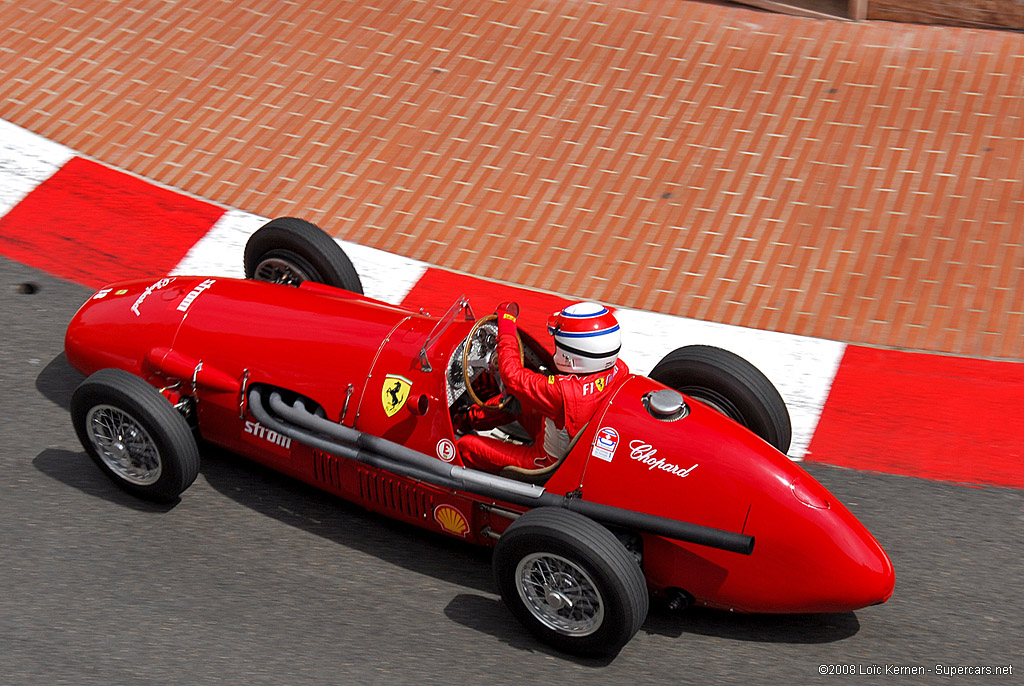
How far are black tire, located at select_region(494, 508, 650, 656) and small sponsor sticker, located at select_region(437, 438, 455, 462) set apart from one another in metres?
0.55

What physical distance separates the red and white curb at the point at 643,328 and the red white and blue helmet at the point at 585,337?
70.0 inches

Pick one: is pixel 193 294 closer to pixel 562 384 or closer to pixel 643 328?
pixel 562 384

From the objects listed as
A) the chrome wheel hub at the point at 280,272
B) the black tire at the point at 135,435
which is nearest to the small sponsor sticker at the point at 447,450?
the black tire at the point at 135,435

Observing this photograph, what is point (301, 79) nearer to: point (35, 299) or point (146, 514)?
point (35, 299)

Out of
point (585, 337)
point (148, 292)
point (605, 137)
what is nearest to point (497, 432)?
point (585, 337)

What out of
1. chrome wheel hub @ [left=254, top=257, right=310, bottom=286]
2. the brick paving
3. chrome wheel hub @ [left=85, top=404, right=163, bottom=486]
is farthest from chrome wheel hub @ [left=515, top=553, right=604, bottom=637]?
the brick paving

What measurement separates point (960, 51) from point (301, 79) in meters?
5.32

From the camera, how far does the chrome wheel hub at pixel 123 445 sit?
16.9ft

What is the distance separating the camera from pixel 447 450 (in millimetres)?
4957

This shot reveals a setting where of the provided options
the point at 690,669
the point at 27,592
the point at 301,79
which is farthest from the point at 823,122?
the point at 27,592

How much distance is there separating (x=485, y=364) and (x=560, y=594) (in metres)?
1.29

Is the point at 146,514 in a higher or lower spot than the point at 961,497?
higher

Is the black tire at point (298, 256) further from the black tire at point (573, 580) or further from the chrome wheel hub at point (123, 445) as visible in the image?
the black tire at point (573, 580)

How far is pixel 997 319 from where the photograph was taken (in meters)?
6.90
